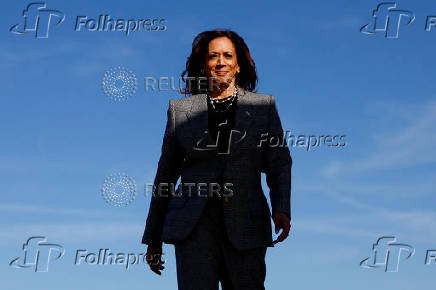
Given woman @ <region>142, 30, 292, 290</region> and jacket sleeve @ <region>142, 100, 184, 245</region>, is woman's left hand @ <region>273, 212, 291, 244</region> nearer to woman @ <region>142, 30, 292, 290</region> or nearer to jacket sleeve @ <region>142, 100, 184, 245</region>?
woman @ <region>142, 30, 292, 290</region>

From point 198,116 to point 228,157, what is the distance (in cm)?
44

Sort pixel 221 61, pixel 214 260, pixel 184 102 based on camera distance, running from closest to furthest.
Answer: pixel 214 260
pixel 221 61
pixel 184 102

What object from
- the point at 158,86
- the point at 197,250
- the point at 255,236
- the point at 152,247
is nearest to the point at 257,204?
the point at 255,236

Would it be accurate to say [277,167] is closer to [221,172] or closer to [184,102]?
[221,172]

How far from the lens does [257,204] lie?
4.89 m

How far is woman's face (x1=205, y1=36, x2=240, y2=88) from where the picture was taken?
16.9 feet

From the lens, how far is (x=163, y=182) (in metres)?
5.23

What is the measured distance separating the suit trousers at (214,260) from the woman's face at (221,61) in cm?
94

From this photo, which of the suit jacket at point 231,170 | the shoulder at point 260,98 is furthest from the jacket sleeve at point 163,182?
the shoulder at point 260,98

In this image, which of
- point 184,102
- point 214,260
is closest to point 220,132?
point 184,102

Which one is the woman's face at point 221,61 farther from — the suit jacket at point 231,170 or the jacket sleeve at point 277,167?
the jacket sleeve at point 277,167

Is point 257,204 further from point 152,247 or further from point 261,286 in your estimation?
point 152,247

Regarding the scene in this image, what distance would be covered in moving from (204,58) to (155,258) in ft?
5.15

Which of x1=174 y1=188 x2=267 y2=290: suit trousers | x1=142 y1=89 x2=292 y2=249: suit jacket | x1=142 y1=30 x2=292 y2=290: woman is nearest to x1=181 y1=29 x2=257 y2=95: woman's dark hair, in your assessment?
x1=142 y1=30 x2=292 y2=290: woman
